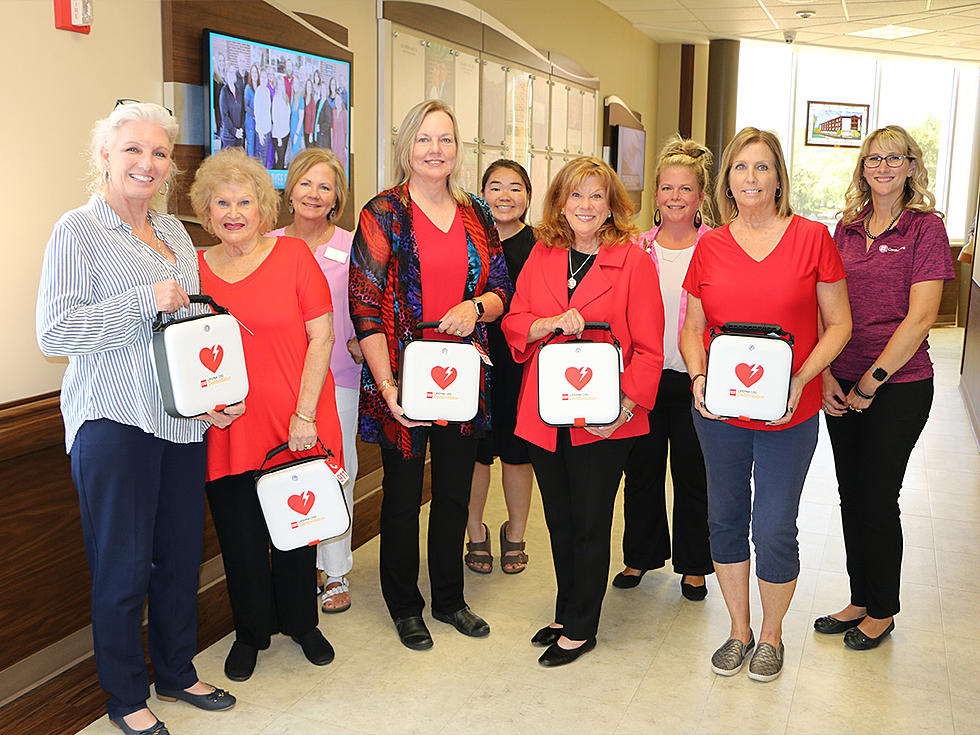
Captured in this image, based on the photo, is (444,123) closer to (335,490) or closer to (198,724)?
(335,490)

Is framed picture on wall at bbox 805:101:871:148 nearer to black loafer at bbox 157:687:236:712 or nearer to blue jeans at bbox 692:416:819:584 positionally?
blue jeans at bbox 692:416:819:584

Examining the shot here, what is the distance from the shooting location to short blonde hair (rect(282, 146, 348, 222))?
118 inches

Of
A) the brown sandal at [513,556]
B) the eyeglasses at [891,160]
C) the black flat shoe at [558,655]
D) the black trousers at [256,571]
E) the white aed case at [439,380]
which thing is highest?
the eyeglasses at [891,160]

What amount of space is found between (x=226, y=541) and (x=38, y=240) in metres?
1.00

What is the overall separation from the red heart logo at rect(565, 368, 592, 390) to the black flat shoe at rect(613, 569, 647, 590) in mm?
1157

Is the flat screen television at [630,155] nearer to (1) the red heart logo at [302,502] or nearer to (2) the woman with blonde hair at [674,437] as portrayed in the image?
(2) the woman with blonde hair at [674,437]

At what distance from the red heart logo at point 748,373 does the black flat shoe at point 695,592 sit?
1.12 m

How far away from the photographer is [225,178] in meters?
2.44

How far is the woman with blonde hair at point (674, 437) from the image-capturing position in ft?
9.94

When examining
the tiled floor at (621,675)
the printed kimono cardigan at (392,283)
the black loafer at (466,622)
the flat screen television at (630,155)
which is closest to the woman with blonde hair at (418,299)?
the printed kimono cardigan at (392,283)

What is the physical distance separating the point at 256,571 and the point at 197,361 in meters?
0.77

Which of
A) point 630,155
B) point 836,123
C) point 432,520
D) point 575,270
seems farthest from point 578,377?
point 836,123

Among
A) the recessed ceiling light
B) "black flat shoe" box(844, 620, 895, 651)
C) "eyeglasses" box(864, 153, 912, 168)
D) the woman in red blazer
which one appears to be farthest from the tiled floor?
the recessed ceiling light

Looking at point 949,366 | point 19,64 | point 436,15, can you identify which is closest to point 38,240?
point 19,64
